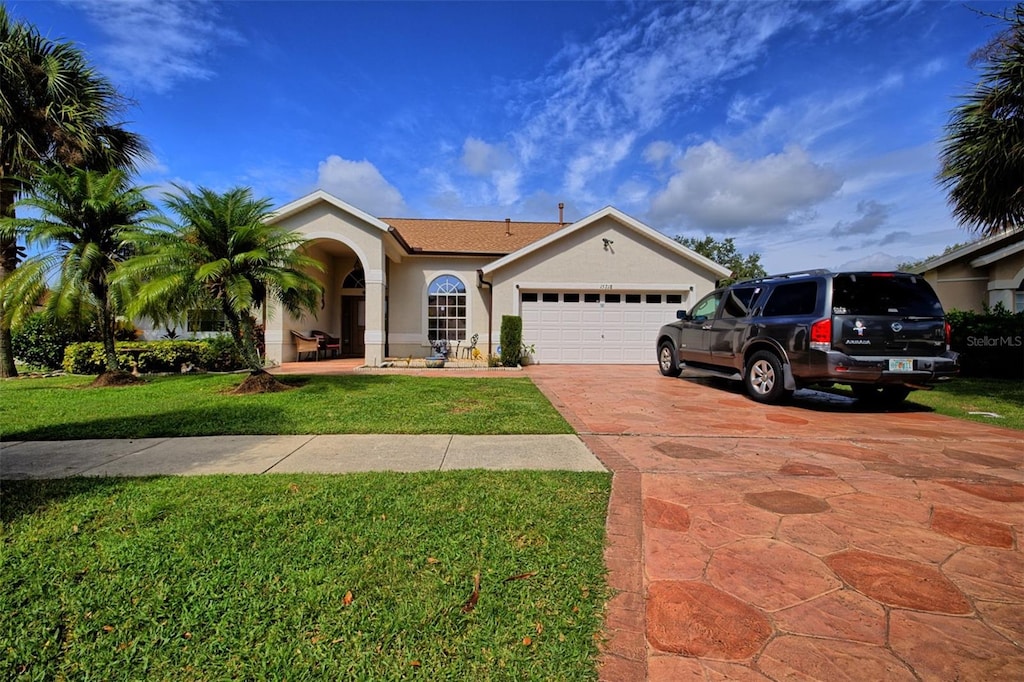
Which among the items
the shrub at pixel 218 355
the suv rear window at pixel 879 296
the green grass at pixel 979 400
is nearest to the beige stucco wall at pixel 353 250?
the shrub at pixel 218 355

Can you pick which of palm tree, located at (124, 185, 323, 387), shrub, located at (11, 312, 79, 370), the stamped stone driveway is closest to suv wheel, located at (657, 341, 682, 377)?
the stamped stone driveway

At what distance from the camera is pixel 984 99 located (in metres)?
8.50

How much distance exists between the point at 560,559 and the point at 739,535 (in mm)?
1270

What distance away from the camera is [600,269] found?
15422 millimetres

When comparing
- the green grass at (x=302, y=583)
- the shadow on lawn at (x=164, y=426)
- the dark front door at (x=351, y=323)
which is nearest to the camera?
the green grass at (x=302, y=583)

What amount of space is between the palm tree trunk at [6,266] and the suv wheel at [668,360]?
1514cm

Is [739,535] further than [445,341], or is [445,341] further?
[445,341]

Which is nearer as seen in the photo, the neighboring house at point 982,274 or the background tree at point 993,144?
the background tree at point 993,144

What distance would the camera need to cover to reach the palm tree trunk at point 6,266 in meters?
10.3

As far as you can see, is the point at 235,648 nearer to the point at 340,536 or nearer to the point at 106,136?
the point at 340,536

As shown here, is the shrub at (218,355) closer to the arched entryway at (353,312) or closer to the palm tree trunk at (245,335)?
the palm tree trunk at (245,335)

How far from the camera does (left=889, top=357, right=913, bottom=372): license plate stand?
6.46 m

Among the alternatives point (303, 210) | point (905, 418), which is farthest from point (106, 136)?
point (905, 418)

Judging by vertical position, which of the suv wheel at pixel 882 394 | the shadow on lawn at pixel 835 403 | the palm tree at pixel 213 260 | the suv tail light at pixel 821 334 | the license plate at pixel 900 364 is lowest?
the shadow on lawn at pixel 835 403
